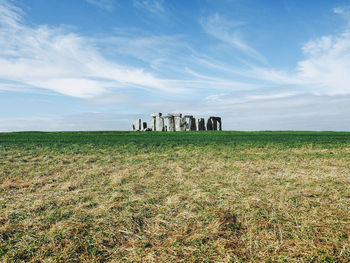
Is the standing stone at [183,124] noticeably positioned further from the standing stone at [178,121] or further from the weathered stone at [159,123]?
the weathered stone at [159,123]

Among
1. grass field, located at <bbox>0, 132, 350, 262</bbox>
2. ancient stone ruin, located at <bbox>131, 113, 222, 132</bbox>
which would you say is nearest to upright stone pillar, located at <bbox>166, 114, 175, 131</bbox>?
ancient stone ruin, located at <bbox>131, 113, 222, 132</bbox>

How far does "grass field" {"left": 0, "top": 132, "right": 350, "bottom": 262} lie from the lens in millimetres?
2367

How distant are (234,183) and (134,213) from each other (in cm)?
198

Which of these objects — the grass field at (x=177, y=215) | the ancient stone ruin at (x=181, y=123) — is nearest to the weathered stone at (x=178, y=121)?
the ancient stone ruin at (x=181, y=123)

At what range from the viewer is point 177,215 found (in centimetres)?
308

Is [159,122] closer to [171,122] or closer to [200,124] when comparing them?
[171,122]

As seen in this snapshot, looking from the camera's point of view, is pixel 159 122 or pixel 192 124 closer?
pixel 192 124

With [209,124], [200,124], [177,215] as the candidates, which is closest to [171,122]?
[200,124]

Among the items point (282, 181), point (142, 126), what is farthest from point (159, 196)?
point (142, 126)

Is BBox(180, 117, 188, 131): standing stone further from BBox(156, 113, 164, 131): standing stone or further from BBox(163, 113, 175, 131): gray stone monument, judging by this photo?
BBox(156, 113, 164, 131): standing stone

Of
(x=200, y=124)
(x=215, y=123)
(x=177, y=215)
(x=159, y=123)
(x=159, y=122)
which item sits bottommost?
(x=177, y=215)

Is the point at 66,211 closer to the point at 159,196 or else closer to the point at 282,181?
the point at 159,196

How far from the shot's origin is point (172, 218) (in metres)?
2.99

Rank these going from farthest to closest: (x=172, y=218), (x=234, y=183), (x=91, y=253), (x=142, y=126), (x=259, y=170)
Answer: (x=142, y=126) < (x=259, y=170) < (x=234, y=183) < (x=172, y=218) < (x=91, y=253)
